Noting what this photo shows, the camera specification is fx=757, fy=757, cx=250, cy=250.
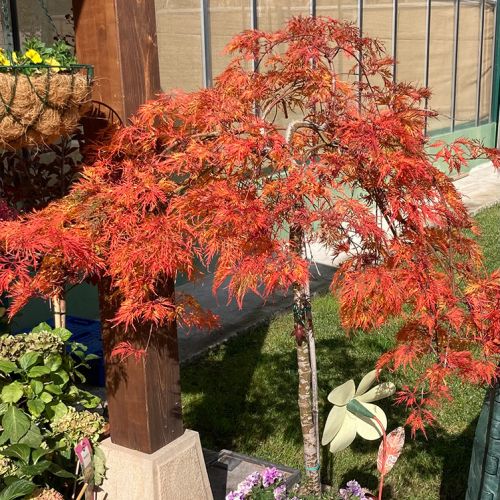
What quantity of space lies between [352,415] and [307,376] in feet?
1.01

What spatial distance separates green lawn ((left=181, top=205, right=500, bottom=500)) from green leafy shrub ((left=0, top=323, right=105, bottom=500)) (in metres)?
1.11

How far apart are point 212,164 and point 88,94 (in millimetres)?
514

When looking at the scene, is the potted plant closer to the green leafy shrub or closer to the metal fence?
the green leafy shrub

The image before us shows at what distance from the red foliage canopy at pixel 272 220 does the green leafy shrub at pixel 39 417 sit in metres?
0.70

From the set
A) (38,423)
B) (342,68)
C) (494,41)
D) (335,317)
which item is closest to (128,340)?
(38,423)

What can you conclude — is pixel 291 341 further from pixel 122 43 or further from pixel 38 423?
pixel 122 43

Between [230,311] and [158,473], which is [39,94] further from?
[230,311]

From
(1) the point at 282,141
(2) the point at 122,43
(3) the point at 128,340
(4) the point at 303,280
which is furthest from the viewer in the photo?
(3) the point at 128,340

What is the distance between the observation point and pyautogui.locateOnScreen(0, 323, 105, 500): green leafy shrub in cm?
287

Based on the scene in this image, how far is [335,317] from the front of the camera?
20.2ft

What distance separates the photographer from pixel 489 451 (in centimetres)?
246

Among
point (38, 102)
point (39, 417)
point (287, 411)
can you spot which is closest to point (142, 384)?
point (39, 417)

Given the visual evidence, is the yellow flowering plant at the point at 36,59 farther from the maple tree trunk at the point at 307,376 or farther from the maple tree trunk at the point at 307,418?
the maple tree trunk at the point at 307,418

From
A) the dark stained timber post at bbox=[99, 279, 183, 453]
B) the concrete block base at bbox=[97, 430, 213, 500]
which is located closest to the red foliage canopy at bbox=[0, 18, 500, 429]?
the dark stained timber post at bbox=[99, 279, 183, 453]
